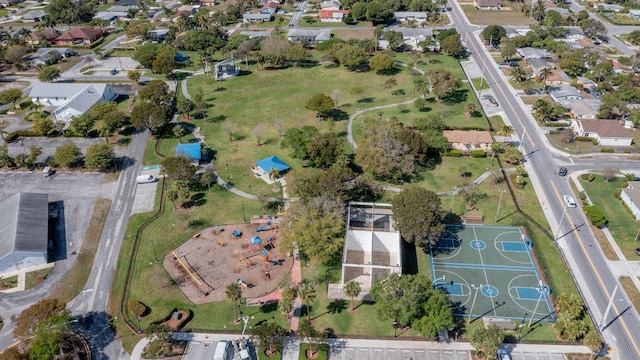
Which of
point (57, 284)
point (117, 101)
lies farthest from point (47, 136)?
point (57, 284)

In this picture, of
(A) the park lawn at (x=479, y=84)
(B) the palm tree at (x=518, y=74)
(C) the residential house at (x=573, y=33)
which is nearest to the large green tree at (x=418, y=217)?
(A) the park lawn at (x=479, y=84)

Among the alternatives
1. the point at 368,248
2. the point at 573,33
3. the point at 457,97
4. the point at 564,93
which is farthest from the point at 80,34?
the point at 573,33

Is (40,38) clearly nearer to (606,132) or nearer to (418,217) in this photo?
(418,217)

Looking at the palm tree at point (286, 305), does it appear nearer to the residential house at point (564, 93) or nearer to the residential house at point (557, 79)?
the residential house at point (564, 93)

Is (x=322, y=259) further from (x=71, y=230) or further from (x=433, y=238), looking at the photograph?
(x=71, y=230)

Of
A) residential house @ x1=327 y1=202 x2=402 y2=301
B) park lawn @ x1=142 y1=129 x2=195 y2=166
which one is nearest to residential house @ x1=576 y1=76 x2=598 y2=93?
residential house @ x1=327 y1=202 x2=402 y2=301

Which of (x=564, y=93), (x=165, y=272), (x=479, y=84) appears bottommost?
(x=165, y=272)

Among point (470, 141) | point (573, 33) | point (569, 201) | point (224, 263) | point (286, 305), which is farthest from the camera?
point (573, 33)

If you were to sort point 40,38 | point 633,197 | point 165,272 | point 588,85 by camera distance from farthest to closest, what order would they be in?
point 40,38
point 588,85
point 633,197
point 165,272
